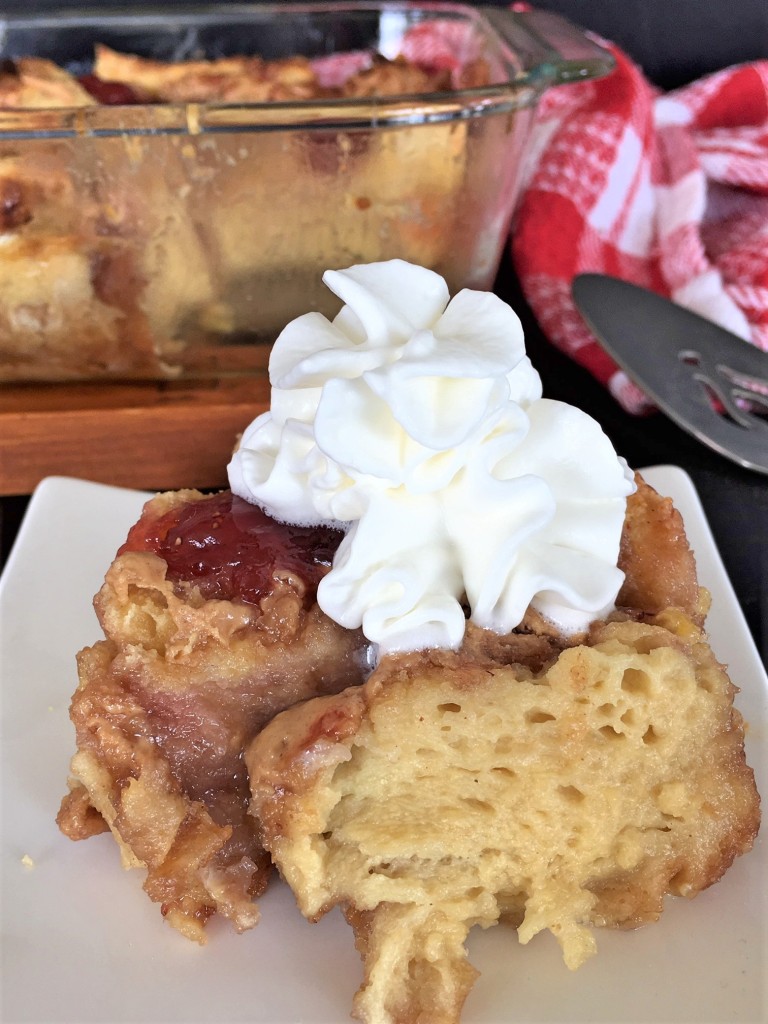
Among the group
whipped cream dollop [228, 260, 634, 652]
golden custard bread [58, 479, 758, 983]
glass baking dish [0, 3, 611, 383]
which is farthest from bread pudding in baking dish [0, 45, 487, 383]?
golden custard bread [58, 479, 758, 983]

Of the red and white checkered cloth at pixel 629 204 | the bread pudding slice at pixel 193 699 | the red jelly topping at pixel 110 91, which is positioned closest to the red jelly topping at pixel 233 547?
the bread pudding slice at pixel 193 699

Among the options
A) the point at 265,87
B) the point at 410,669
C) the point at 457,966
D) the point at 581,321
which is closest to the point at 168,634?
the point at 410,669

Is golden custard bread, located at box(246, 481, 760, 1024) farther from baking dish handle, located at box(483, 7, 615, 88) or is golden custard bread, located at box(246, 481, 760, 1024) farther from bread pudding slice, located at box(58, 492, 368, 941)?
baking dish handle, located at box(483, 7, 615, 88)

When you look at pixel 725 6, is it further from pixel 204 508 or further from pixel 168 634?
pixel 168 634

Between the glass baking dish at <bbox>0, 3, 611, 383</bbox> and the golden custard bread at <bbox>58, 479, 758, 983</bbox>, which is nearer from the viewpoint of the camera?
the golden custard bread at <bbox>58, 479, 758, 983</bbox>

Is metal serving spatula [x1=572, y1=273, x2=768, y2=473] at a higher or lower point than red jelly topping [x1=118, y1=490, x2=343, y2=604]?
lower

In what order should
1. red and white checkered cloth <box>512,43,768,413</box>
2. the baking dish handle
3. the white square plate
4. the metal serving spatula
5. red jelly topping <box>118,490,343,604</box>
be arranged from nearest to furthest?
1. the white square plate
2. red jelly topping <box>118,490,343,604</box>
3. the baking dish handle
4. the metal serving spatula
5. red and white checkered cloth <box>512,43,768,413</box>
